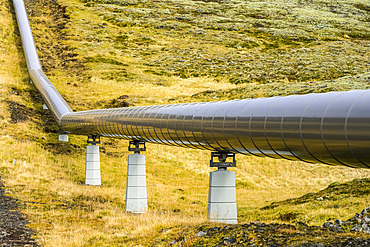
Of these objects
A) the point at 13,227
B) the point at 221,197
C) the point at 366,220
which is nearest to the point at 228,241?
the point at 221,197

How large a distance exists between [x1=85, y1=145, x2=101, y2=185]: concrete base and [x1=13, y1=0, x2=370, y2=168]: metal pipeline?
1341 cm

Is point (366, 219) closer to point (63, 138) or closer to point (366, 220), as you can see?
point (366, 220)

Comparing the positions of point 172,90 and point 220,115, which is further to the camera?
point 172,90

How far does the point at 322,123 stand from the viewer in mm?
10594

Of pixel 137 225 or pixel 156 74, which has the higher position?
pixel 156 74

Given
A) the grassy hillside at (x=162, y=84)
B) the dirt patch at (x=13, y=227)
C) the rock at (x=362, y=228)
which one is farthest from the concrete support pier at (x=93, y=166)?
the rock at (x=362, y=228)

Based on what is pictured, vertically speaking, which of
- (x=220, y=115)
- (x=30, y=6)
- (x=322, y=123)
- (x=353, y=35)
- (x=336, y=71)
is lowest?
(x=322, y=123)

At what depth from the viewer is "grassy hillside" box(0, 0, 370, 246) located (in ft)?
76.6

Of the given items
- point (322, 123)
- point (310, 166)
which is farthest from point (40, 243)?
point (310, 166)

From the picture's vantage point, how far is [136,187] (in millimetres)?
25344

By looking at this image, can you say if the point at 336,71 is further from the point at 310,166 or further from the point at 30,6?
the point at 30,6

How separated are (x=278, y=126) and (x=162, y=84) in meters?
60.2

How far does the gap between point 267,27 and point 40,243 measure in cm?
10269

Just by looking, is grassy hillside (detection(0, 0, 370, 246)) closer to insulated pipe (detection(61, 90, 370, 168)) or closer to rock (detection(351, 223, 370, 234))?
insulated pipe (detection(61, 90, 370, 168))
